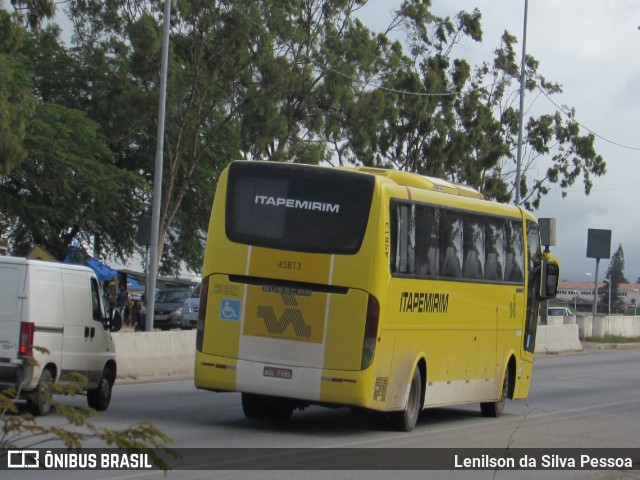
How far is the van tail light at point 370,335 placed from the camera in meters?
14.2

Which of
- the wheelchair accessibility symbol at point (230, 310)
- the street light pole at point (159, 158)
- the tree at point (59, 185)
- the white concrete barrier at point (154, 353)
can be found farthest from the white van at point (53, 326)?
the tree at point (59, 185)

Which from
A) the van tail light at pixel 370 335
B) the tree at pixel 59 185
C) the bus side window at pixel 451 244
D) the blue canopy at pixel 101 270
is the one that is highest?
the tree at pixel 59 185

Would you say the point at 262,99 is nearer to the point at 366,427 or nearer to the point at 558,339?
the point at 558,339

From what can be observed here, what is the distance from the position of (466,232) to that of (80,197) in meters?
32.4

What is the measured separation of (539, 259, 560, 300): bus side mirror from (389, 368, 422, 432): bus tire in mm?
5075

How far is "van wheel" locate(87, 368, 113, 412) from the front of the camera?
53.2 ft

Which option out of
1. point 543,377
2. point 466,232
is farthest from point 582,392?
point 466,232

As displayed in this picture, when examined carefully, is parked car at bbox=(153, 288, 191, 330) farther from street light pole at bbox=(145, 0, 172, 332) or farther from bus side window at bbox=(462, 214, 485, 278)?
bus side window at bbox=(462, 214, 485, 278)

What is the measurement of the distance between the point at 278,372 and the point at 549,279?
289 inches

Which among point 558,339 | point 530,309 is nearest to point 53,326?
point 530,309

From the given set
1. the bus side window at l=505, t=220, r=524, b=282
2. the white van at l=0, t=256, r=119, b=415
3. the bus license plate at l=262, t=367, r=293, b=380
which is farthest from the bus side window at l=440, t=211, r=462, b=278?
the white van at l=0, t=256, r=119, b=415

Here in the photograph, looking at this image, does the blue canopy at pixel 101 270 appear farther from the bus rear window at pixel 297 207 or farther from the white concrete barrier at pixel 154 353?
the bus rear window at pixel 297 207

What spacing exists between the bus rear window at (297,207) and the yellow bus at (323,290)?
13mm

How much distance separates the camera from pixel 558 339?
41.8 meters
